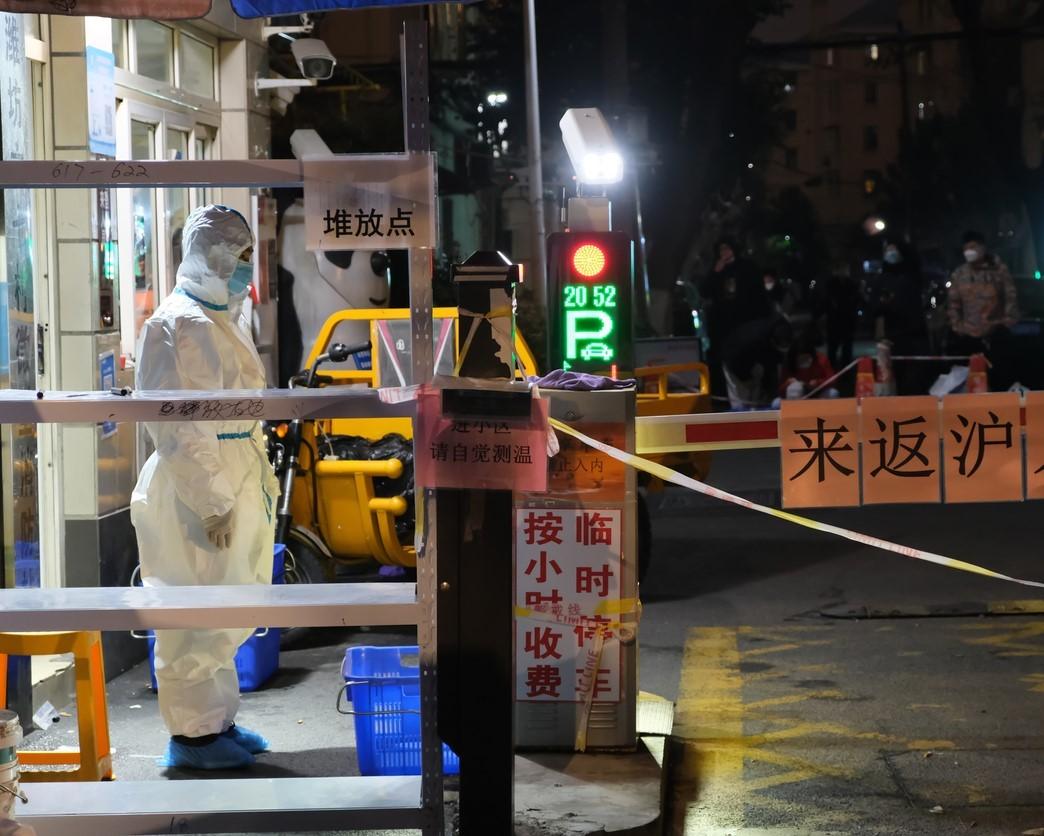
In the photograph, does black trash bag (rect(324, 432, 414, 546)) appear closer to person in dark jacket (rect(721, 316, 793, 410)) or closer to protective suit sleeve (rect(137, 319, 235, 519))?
protective suit sleeve (rect(137, 319, 235, 519))

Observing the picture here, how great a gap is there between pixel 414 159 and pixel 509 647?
4.46 ft

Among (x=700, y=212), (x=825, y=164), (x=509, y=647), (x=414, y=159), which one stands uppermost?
(x=825, y=164)

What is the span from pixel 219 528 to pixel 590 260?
2.06 meters

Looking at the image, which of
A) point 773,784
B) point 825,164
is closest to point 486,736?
point 773,784

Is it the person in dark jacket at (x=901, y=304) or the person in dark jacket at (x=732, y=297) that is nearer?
the person in dark jacket at (x=732, y=297)

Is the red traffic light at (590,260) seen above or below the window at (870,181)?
below

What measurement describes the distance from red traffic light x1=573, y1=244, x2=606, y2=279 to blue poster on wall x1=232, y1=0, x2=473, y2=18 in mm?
2661

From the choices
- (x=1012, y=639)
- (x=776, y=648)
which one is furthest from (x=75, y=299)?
(x=1012, y=639)

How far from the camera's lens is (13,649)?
17.8ft

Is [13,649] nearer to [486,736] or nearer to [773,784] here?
[486,736]

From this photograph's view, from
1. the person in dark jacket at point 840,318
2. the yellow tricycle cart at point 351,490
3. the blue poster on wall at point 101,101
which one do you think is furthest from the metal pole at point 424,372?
the person in dark jacket at point 840,318

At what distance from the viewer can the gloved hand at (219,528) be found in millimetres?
5762

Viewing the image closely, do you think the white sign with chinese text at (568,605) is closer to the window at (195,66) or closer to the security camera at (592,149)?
the security camera at (592,149)

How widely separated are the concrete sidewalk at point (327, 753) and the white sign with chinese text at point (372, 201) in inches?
76.9
